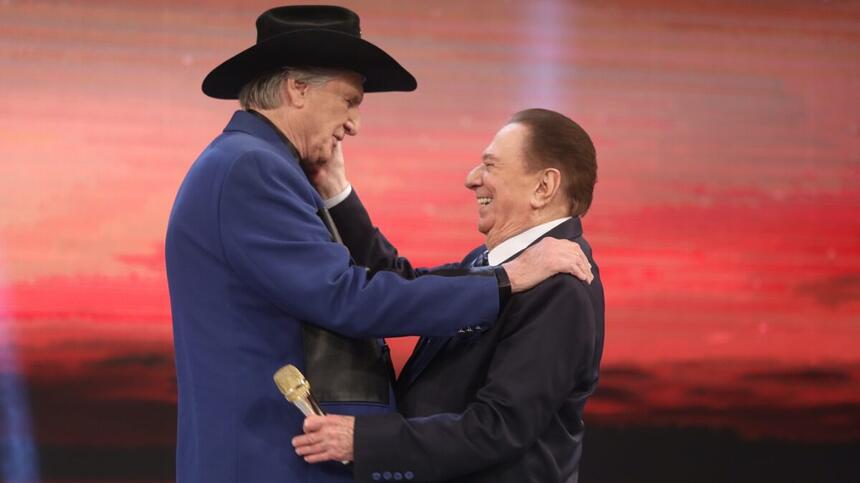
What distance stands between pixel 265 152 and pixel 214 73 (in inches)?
11.6

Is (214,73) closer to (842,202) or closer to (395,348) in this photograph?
(395,348)

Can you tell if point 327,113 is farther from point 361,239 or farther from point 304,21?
point 361,239

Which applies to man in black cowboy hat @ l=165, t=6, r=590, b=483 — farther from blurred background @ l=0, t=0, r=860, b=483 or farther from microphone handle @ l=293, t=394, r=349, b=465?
blurred background @ l=0, t=0, r=860, b=483

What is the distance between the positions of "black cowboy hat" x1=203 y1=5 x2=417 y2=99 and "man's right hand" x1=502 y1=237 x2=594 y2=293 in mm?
504

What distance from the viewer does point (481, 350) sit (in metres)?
2.04

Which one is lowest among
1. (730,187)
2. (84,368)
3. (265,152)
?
(84,368)

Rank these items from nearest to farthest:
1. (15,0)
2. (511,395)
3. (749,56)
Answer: (511,395), (15,0), (749,56)

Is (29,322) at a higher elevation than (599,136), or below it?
below

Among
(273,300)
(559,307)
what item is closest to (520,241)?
(559,307)

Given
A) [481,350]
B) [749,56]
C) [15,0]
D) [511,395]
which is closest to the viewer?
[511,395]

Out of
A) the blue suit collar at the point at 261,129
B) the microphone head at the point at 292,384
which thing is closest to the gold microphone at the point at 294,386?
the microphone head at the point at 292,384

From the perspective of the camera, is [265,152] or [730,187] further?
[730,187]

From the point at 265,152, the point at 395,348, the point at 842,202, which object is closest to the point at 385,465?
the point at 265,152

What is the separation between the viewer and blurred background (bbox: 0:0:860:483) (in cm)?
404
